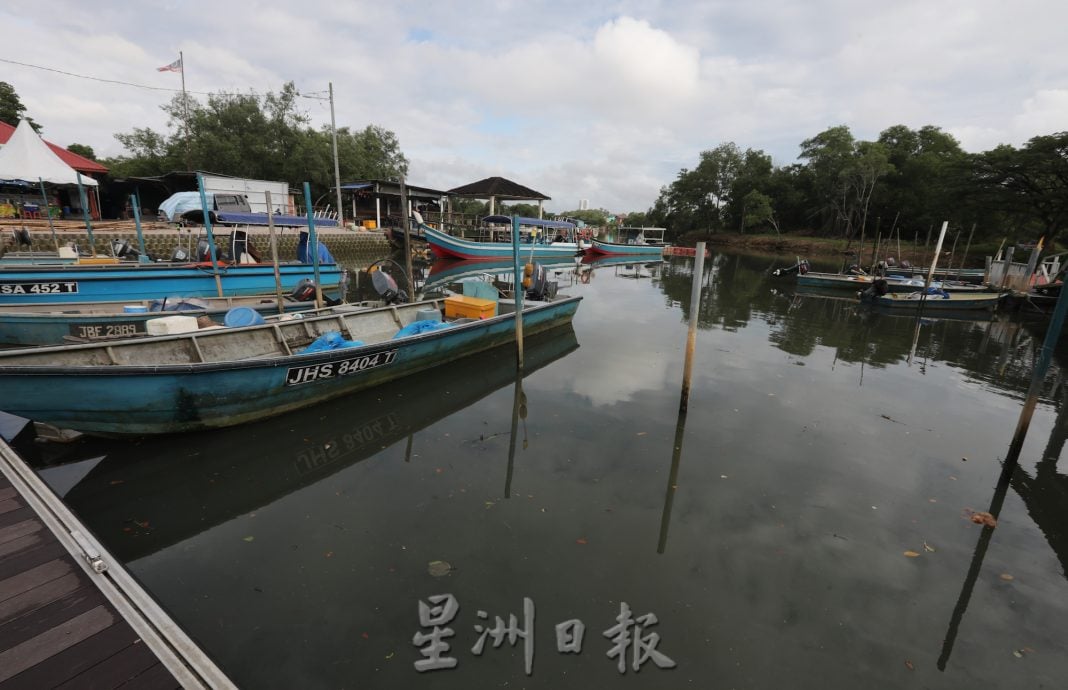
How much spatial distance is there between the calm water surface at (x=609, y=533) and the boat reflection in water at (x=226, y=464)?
34mm

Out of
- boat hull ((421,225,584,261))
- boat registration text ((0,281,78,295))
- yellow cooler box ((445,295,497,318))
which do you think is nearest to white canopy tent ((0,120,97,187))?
boat registration text ((0,281,78,295))

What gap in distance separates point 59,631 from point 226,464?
3323 millimetres

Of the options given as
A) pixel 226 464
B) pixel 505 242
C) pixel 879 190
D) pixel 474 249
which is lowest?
pixel 226 464

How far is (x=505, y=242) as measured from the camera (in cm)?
3659

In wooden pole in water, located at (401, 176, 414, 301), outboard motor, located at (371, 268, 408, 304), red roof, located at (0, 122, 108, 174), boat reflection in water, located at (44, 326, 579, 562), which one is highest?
red roof, located at (0, 122, 108, 174)

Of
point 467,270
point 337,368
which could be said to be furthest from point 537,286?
point 467,270

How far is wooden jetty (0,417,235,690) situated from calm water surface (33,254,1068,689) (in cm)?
86

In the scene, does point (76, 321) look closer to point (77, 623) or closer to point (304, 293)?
point (304, 293)

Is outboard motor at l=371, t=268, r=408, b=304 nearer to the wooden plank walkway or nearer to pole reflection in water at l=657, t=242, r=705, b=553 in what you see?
pole reflection in water at l=657, t=242, r=705, b=553

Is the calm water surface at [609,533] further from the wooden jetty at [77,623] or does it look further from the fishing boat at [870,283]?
the fishing boat at [870,283]

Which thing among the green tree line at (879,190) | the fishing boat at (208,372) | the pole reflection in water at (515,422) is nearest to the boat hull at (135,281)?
the fishing boat at (208,372)

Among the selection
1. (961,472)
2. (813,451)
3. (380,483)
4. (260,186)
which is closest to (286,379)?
(380,483)

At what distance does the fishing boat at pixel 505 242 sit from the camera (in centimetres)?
2844

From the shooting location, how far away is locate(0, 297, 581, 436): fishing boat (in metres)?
5.00
